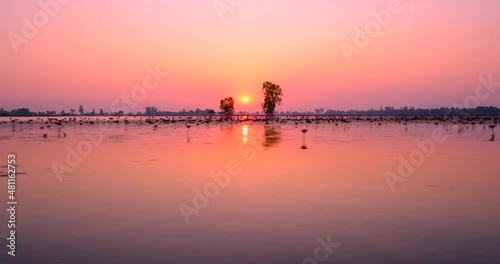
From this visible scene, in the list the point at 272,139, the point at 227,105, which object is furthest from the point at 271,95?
the point at 272,139

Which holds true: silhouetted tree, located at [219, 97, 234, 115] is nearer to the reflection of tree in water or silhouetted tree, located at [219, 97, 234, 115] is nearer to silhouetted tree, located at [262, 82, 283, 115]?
silhouetted tree, located at [262, 82, 283, 115]

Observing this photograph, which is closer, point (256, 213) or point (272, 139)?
point (256, 213)

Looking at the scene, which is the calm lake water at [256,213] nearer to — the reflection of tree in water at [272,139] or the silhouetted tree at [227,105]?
the reflection of tree in water at [272,139]

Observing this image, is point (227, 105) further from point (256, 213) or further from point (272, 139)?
point (256, 213)

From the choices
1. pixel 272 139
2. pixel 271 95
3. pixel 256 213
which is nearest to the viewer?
pixel 256 213

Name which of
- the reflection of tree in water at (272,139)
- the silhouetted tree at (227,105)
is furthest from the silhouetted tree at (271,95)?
the reflection of tree in water at (272,139)

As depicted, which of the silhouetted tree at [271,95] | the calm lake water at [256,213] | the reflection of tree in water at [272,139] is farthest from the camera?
the silhouetted tree at [271,95]

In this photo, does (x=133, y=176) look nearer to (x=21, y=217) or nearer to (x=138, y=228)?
(x=21, y=217)

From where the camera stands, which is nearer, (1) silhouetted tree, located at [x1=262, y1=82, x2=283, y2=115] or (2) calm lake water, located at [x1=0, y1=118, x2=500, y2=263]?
(2) calm lake water, located at [x1=0, y1=118, x2=500, y2=263]

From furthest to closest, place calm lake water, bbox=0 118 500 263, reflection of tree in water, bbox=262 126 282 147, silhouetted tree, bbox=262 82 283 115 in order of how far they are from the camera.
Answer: silhouetted tree, bbox=262 82 283 115
reflection of tree in water, bbox=262 126 282 147
calm lake water, bbox=0 118 500 263

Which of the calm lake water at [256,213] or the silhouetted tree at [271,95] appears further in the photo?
the silhouetted tree at [271,95]

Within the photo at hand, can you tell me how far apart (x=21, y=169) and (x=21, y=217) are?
12.0m

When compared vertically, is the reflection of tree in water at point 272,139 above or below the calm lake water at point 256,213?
below

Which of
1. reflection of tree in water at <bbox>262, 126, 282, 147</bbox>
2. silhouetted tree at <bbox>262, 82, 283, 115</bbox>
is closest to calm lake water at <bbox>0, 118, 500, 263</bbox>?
reflection of tree in water at <bbox>262, 126, 282, 147</bbox>
